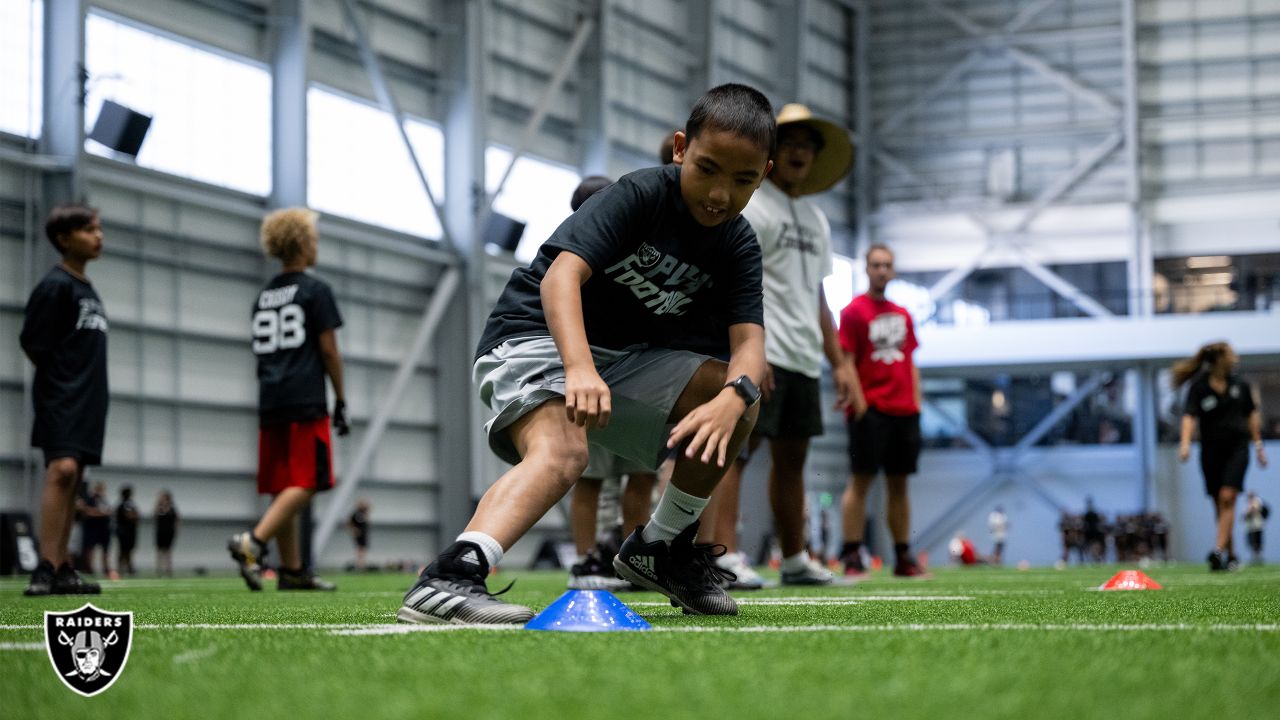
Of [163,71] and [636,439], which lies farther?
[163,71]

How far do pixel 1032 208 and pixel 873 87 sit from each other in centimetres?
384

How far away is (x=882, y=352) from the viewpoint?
7.70m

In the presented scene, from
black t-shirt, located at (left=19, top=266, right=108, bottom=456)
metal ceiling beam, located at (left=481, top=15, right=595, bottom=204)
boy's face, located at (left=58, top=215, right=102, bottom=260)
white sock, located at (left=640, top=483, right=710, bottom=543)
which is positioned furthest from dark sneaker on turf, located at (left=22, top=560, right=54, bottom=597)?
metal ceiling beam, located at (left=481, top=15, right=595, bottom=204)

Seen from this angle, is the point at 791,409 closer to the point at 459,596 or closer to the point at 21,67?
the point at 459,596

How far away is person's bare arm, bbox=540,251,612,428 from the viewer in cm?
280

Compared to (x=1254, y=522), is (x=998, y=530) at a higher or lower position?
lower

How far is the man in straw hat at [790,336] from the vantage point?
5.86 m

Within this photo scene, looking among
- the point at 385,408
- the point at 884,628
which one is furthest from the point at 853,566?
the point at 385,408

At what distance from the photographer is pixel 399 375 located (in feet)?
56.5

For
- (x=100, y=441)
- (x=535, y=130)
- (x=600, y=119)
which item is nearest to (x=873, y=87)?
(x=600, y=119)

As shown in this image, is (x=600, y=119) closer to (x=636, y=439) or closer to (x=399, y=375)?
(x=399, y=375)

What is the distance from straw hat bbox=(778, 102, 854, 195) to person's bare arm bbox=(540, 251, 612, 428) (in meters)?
3.27

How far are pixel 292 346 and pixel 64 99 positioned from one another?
301 inches

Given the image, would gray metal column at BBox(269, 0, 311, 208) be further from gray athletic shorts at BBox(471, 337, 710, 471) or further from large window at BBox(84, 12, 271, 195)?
gray athletic shorts at BBox(471, 337, 710, 471)
